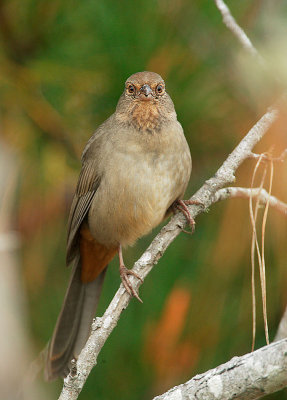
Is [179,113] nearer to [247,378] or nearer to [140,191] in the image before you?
[140,191]

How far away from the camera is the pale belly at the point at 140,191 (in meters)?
3.13

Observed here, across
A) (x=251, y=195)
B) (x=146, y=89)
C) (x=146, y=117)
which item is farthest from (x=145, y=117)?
(x=251, y=195)

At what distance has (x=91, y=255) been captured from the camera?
3629 mm

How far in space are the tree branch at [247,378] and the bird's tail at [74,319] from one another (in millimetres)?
1586

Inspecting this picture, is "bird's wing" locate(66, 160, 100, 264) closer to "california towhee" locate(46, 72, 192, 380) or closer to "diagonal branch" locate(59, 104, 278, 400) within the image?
"california towhee" locate(46, 72, 192, 380)

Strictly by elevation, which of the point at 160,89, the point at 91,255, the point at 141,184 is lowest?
the point at 91,255

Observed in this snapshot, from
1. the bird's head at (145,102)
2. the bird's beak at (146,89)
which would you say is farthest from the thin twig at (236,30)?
the bird's beak at (146,89)

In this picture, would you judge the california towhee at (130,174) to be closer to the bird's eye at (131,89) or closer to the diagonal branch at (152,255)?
the bird's eye at (131,89)

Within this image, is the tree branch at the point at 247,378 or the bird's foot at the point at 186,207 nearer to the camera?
the tree branch at the point at 247,378

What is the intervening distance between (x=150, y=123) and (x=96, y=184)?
438 mm

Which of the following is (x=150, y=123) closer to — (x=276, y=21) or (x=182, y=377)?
(x=276, y=21)

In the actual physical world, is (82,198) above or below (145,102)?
below

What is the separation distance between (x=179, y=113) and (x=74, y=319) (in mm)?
1397

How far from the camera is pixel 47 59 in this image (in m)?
2.77
